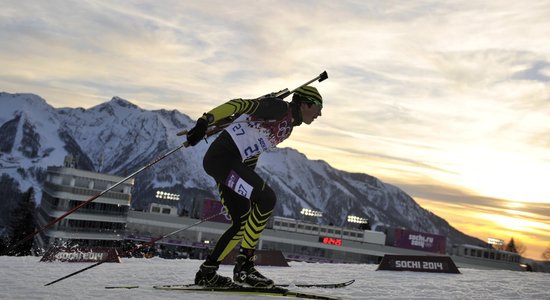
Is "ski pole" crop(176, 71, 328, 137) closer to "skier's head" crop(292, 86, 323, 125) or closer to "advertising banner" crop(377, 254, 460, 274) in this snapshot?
"skier's head" crop(292, 86, 323, 125)

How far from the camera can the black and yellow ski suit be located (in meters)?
6.23

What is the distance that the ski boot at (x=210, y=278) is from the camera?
6316mm

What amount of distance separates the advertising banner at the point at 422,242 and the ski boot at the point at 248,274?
108548 mm

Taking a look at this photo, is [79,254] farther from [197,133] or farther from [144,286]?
[197,133]

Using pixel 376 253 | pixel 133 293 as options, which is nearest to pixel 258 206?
pixel 133 293

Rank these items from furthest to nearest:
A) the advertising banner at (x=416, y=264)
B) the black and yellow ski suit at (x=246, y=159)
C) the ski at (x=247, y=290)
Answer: the advertising banner at (x=416, y=264)
the black and yellow ski suit at (x=246, y=159)
the ski at (x=247, y=290)

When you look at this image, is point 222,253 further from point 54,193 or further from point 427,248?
point 427,248

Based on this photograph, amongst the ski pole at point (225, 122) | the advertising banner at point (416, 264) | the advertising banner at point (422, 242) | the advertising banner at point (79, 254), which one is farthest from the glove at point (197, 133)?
the advertising banner at point (422, 242)

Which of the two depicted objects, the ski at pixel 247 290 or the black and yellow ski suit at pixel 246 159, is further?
the black and yellow ski suit at pixel 246 159

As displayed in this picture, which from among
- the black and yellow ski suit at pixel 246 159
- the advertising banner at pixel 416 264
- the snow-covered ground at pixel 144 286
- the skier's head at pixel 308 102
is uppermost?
the skier's head at pixel 308 102

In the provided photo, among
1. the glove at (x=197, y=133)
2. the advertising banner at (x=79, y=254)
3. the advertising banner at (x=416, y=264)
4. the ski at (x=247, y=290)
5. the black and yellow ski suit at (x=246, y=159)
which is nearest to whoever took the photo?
the glove at (x=197, y=133)

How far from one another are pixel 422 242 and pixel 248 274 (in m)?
110

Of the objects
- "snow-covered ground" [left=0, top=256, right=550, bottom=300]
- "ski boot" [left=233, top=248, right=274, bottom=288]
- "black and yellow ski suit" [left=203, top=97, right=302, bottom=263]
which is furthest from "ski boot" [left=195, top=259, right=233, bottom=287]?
"snow-covered ground" [left=0, top=256, right=550, bottom=300]

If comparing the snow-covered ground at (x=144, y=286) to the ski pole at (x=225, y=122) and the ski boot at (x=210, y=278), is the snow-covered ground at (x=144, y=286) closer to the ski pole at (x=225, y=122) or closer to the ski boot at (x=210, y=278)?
the ski boot at (x=210, y=278)
